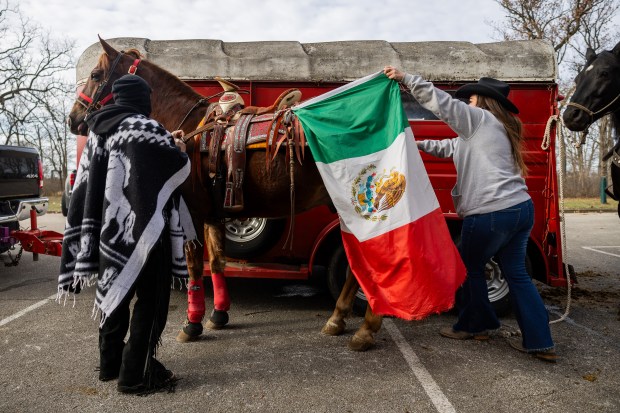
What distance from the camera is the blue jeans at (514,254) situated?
2.97m

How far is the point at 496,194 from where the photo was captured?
2.95 meters

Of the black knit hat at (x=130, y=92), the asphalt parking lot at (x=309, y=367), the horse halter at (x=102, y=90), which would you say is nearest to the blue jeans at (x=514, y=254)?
the asphalt parking lot at (x=309, y=367)

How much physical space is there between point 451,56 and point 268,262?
2.62 metres

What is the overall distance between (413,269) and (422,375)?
765 mm

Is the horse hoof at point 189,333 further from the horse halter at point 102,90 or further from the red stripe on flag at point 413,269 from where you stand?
the horse halter at point 102,90

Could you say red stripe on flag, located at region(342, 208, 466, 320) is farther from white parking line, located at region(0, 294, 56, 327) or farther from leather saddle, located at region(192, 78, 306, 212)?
white parking line, located at region(0, 294, 56, 327)

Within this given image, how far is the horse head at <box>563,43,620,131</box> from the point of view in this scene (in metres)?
3.79

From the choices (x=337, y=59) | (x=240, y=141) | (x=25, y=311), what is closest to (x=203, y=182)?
(x=240, y=141)

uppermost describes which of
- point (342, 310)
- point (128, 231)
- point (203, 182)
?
point (203, 182)

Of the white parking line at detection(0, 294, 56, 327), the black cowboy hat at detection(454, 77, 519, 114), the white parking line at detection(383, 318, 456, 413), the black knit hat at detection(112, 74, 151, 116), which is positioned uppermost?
the black cowboy hat at detection(454, 77, 519, 114)

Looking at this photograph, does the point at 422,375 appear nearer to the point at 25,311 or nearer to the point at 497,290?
the point at 497,290

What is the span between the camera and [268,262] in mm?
4156

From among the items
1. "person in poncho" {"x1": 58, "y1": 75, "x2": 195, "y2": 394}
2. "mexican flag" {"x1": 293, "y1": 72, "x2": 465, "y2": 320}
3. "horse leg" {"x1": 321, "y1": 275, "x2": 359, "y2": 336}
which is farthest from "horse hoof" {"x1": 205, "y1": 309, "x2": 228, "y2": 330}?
"mexican flag" {"x1": 293, "y1": 72, "x2": 465, "y2": 320}

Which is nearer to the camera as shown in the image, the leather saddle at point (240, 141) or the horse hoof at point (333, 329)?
the leather saddle at point (240, 141)
